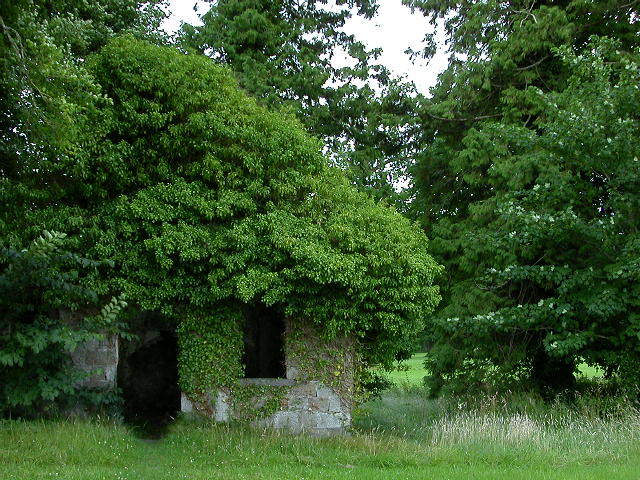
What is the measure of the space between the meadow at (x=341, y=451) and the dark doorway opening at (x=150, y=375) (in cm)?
343

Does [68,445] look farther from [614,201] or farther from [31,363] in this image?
[614,201]

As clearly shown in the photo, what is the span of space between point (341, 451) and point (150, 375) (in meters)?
6.56

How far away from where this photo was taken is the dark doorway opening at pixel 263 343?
13836 mm

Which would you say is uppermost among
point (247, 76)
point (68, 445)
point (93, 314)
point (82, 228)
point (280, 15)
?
point (280, 15)

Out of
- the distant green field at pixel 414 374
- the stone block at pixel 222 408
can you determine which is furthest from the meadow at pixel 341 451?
the distant green field at pixel 414 374

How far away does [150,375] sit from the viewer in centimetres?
1460

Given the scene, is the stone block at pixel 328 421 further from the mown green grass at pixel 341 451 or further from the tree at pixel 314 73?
the tree at pixel 314 73

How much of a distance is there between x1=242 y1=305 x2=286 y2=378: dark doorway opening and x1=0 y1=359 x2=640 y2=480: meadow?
3.20 metres

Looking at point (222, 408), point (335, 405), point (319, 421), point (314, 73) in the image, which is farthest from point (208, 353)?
point (314, 73)

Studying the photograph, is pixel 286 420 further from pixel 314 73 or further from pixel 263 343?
pixel 314 73

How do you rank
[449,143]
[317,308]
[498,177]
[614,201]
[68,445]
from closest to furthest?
1. [68,445]
2. [317,308]
3. [614,201]
4. [498,177]
5. [449,143]

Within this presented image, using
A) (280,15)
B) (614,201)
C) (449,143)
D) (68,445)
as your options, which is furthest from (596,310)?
(280,15)

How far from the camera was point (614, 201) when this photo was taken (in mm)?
10945

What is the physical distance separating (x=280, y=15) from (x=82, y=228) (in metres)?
11.9
